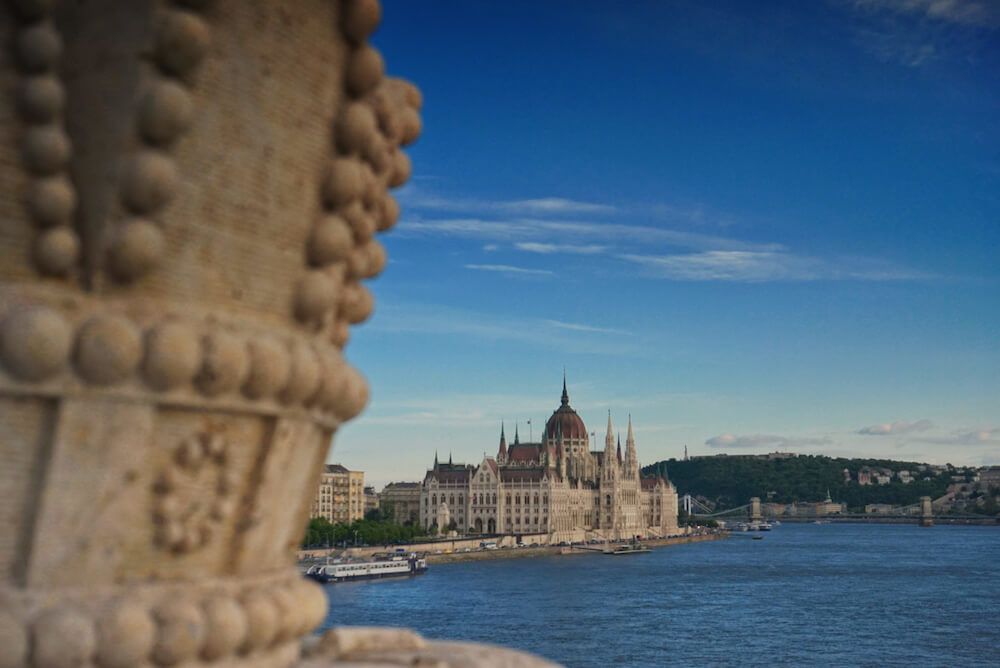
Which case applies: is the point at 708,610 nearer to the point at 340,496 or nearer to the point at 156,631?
the point at 156,631

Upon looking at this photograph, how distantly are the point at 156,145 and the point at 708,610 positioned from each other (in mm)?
60927

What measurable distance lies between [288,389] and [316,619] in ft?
4.22

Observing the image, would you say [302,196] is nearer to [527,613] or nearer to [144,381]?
[144,381]

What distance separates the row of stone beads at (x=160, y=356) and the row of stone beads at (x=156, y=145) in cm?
26

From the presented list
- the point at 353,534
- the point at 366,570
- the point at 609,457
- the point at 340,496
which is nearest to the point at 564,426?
the point at 609,457

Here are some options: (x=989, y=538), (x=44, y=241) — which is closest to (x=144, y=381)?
(x=44, y=241)

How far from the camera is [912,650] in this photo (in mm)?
46562

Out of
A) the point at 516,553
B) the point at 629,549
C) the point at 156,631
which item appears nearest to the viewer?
the point at 156,631

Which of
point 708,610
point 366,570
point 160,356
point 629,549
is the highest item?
point 160,356

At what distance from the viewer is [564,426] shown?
15100 centimetres

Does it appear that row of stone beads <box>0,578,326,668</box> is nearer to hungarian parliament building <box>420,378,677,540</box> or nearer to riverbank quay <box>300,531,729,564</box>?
riverbank quay <box>300,531,729,564</box>

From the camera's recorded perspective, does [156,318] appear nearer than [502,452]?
Yes

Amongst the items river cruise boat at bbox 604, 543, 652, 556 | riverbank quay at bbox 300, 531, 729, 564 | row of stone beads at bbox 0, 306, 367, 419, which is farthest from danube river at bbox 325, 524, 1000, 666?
row of stone beads at bbox 0, 306, 367, 419

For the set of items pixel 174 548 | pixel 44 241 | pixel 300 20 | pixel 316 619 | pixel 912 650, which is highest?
pixel 300 20
